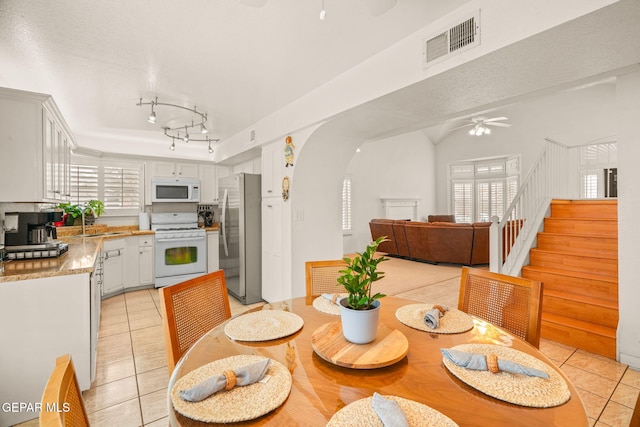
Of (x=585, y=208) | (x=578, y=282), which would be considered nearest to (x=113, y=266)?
(x=578, y=282)

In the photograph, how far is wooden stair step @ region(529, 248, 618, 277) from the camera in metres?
3.30

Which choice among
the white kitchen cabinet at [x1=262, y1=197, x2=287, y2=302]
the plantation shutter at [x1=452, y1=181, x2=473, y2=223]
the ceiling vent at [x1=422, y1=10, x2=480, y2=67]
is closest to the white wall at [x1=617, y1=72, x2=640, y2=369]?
the ceiling vent at [x1=422, y1=10, x2=480, y2=67]

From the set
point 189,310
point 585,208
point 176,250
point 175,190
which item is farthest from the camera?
point 175,190

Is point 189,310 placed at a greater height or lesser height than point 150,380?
greater

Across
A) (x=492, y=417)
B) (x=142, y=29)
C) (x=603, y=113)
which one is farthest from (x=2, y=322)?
(x=603, y=113)

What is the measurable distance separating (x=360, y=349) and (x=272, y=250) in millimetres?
3026

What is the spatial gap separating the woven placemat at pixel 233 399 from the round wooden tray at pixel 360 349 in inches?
6.6

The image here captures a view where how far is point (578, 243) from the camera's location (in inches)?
147

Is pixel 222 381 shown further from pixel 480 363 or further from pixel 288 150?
pixel 288 150

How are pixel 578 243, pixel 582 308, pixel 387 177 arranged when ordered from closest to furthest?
pixel 582 308, pixel 578 243, pixel 387 177

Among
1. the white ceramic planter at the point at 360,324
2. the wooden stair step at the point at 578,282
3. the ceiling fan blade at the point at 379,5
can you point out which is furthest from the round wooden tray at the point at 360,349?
the wooden stair step at the point at 578,282

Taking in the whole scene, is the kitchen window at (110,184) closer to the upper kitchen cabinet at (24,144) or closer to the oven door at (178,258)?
the oven door at (178,258)

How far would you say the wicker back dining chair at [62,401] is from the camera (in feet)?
1.68

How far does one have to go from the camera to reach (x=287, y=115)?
357cm
